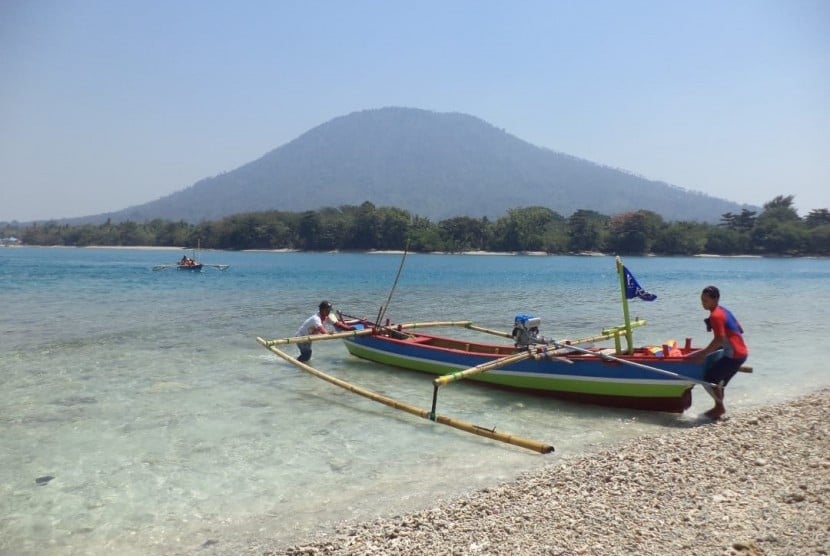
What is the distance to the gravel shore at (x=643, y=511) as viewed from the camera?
549cm

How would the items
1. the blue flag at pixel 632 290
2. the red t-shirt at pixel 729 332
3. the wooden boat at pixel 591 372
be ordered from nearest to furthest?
1. the red t-shirt at pixel 729 332
2. the wooden boat at pixel 591 372
3. the blue flag at pixel 632 290

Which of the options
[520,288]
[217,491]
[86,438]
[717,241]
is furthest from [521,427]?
[717,241]

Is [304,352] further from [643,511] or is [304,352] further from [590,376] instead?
[643,511]

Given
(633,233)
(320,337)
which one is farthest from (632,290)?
(633,233)

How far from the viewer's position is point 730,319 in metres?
10.0

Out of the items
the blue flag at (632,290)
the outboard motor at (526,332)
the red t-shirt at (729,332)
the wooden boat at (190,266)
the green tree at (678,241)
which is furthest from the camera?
the green tree at (678,241)

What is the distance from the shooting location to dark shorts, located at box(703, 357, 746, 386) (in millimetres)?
10000

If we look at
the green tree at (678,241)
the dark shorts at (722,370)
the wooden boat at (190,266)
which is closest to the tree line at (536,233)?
the green tree at (678,241)

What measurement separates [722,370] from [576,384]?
2765 millimetres

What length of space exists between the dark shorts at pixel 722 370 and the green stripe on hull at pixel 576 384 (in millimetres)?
436

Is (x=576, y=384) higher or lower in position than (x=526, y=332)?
lower

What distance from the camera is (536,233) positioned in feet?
467

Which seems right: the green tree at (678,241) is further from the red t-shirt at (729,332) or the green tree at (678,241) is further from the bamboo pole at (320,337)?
the red t-shirt at (729,332)

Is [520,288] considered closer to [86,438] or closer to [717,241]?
[86,438]
